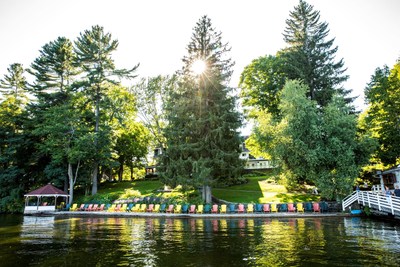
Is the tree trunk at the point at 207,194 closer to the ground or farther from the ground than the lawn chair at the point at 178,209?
farther from the ground

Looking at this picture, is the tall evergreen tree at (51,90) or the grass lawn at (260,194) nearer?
the grass lawn at (260,194)

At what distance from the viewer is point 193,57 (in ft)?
105

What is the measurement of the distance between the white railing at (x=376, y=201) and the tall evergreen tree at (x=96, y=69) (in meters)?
31.9

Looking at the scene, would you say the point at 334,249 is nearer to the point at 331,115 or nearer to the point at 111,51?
the point at 331,115

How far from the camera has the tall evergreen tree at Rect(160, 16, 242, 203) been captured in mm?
27703

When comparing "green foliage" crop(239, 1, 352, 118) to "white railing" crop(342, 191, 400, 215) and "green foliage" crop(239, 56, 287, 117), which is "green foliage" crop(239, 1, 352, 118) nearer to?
"green foliage" crop(239, 56, 287, 117)

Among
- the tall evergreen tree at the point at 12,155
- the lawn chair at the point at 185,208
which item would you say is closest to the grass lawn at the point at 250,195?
the lawn chair at the point at 185,208

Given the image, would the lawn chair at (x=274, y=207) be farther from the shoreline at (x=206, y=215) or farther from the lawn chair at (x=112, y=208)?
the lawn chair at (x=112, y=208)

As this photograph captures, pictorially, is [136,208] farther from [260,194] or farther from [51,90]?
[51,90]

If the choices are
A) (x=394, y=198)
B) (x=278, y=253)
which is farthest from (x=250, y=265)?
(x=394, y=198)

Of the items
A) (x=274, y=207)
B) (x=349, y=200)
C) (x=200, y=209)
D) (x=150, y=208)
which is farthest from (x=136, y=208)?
(x=349, y=200)

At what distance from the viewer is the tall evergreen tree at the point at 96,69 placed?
41.3 meters

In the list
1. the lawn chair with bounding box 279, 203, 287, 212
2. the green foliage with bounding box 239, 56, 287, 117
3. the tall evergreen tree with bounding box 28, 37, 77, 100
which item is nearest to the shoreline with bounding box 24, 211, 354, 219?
the lawn chair with bounding box 279, 203, 287, 212

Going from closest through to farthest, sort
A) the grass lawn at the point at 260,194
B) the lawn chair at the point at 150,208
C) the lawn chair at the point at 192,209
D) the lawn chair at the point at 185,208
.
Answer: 1. the lawn chair at the point at 192,209
2. the lawn chair at the point at 185,208
3. the lawn chair at the point at 150,208
4. the grass lawn at the point at 260,194
